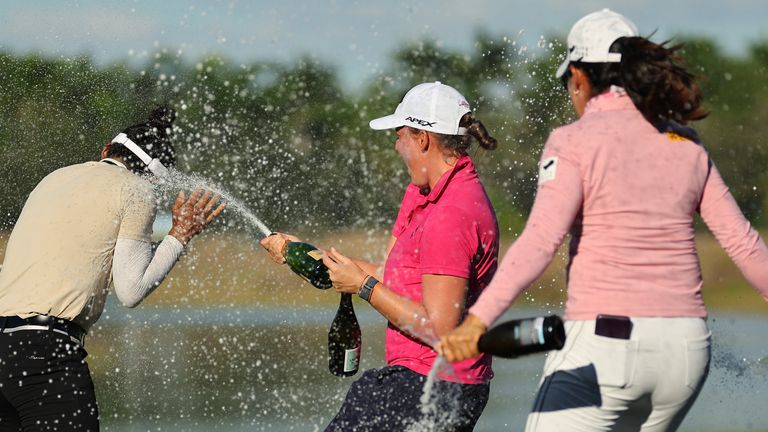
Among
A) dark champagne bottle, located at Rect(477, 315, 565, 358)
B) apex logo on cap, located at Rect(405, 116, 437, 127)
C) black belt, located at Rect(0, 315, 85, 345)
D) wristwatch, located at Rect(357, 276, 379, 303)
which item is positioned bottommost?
black belt, located at Rect(0, 315, 85, 345)

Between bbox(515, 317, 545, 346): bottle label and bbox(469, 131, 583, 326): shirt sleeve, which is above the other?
bbox(469, 131, 583, 326): shirt sleeve

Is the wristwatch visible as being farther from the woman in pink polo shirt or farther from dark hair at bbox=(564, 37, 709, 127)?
dark hair at bbox=(564, 37, 709, 127)

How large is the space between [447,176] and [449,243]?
338 millimetres

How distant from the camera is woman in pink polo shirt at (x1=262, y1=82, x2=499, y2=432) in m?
4.03

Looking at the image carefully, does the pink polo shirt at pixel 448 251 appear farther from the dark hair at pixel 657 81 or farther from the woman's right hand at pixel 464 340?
the dark hair at pixel 657 81

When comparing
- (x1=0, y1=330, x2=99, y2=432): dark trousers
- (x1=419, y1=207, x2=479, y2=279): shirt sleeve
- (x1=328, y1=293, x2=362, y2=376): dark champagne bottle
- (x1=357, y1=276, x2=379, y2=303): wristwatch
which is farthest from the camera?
(x1=328, y1=293, x2=362, y2=376): dark champagne bottle

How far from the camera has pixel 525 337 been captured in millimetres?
3273

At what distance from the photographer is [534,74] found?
49.9 ft

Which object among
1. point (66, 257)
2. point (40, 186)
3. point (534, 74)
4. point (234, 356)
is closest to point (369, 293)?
point (66, 257)

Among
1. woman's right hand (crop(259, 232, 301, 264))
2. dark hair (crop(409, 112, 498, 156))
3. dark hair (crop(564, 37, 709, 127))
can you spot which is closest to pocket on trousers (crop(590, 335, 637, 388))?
dark hair (crop(564, 37, 709, 127))

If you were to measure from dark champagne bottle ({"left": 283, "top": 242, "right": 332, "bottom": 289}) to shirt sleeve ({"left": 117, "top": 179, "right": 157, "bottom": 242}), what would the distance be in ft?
1.89

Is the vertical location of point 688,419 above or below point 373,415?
below

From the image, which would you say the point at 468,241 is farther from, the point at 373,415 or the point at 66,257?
the point at 66,257

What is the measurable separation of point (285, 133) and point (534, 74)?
7.85 meters
